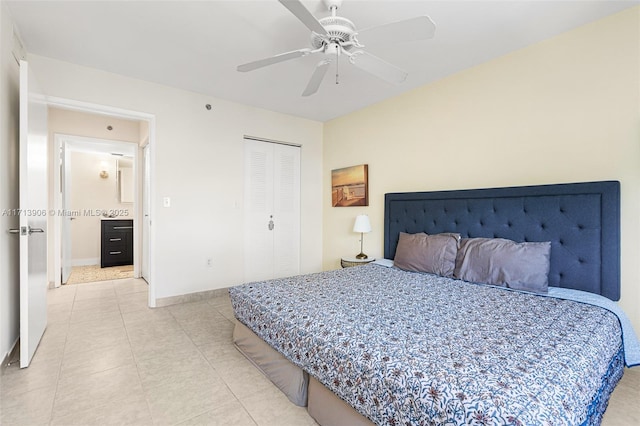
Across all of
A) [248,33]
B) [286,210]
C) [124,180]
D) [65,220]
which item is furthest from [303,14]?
[124,180]

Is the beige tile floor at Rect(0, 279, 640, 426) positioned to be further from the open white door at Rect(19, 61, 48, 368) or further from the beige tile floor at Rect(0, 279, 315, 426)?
the open white door at Rect(19, 61, 48, 368)

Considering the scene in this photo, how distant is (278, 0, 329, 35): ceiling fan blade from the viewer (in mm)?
1431

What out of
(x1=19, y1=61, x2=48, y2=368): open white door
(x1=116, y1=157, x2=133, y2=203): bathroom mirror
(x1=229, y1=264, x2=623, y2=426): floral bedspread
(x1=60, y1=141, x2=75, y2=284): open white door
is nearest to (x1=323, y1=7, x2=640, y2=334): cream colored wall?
(x1=229, y1=264, x2=623, y2=426): floral bedspread

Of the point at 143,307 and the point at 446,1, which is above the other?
the point at 446,1

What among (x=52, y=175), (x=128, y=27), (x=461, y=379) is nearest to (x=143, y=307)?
(x=52, y=175)

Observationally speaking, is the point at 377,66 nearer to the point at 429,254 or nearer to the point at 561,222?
the point at 429,254

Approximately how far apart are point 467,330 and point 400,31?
1.67m

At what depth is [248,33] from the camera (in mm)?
2383

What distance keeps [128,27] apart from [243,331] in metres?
2.57

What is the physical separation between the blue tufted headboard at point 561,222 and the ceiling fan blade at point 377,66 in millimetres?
1403

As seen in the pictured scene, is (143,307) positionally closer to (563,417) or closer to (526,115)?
(563,417)

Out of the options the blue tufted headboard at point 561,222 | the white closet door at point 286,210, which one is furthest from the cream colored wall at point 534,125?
the white closet door at point 286,210

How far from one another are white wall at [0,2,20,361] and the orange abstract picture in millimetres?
3487

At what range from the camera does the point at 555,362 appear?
3.79ft
